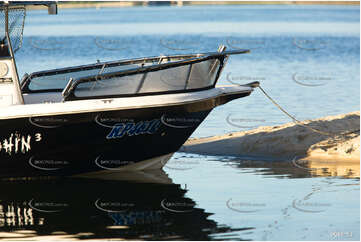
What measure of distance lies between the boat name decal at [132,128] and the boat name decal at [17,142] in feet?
4.19

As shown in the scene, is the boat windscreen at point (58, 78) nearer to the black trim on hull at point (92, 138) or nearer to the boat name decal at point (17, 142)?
the black trim on hull at point (92, 138)

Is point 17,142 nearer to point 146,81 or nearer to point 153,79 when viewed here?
point 146,81

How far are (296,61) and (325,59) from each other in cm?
211

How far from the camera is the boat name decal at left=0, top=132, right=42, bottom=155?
43.9 ft

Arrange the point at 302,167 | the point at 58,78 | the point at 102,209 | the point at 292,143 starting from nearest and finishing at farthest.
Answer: the point at 102,209 → the point at 302,167 → the point at 58,78 → the point at 292,143

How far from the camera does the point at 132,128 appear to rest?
1369 centimetres

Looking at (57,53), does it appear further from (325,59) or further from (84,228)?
(84,228)

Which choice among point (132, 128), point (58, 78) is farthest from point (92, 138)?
point (58, 78)

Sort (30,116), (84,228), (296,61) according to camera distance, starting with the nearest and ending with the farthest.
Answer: (84,228)
(30,116)
(296,61)

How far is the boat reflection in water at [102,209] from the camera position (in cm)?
1109

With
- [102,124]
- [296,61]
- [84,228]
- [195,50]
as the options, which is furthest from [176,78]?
[195,50]

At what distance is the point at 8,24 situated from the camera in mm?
14078

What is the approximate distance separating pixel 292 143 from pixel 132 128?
3.87 m

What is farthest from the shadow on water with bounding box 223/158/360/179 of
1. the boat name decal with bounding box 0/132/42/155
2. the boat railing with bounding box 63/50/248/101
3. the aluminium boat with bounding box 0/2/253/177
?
the boat name decal with bounding box 0/132/42/155
